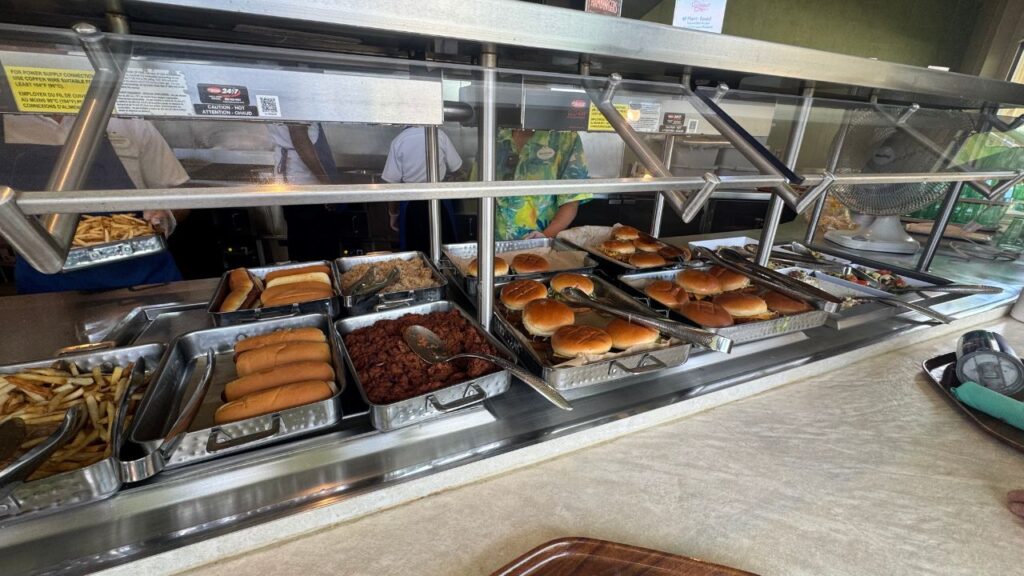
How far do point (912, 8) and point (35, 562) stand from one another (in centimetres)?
827

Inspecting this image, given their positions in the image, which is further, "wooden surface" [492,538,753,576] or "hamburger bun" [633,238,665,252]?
"hamburger bun" [633,238,665,252]

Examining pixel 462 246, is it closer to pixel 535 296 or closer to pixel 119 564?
pixel 535 296

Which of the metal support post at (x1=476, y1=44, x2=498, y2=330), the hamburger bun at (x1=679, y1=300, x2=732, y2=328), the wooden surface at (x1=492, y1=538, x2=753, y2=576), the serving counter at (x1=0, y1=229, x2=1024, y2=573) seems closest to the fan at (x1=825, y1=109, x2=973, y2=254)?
the hamburger bun at (x1=679, y1=300, x2=732, y2=328)

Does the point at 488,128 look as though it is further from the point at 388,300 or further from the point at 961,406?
the point at 961,406

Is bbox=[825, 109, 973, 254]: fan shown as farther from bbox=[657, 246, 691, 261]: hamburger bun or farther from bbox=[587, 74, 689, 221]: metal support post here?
bbox=[587, 74, 689, 221]: metal support post

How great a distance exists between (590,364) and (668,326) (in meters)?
0.24

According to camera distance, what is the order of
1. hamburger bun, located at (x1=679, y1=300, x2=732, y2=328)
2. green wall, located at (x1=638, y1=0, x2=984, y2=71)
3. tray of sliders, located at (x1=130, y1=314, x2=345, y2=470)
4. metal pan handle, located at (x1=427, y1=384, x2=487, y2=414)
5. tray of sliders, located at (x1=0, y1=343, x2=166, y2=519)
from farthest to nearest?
1. green wall, located at (x1=638, y1=0, x2=984, y2=71)
2. hamburger bun, located at (x1=679, y1=300, x2=732, y2=328)
3. metal pan handle, located at (x1=427, y1=384, x2=487, y2=414)
4. tray of sliders, located at (x1=130, y1=314, x2=345, y2=470)
5. tray of sliders, located at (x1=0, y1=343, x2=166, y2=519)

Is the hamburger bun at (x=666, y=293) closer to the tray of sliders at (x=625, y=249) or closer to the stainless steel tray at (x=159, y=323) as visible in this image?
the tray of sliders at (x=625, y=249)

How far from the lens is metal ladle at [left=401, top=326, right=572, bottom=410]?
2.66 feet

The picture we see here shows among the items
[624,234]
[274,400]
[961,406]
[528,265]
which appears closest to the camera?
[274,400]

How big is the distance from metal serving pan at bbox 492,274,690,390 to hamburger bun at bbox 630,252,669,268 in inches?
21.7

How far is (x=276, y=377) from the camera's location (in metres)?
0.83

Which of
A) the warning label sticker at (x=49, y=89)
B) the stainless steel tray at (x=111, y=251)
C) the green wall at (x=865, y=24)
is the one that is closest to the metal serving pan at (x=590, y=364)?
the warning label sticker at (x=49, y=89)

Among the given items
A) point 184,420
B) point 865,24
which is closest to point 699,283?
point 184,420
